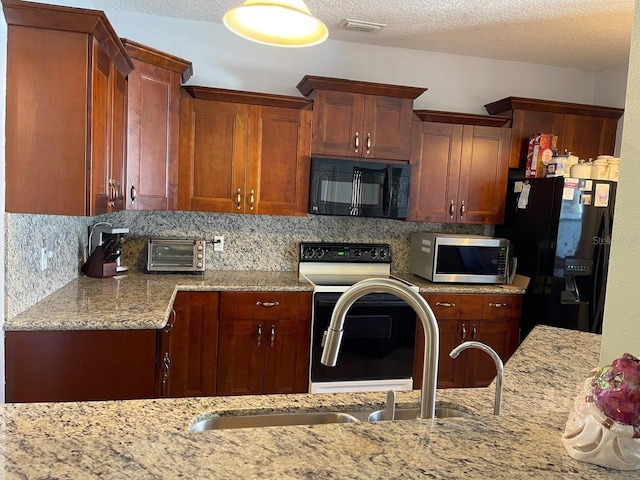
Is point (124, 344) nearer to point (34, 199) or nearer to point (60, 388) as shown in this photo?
point (60, 388)

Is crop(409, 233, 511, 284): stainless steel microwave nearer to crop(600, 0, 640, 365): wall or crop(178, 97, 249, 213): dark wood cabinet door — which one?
crop(178, 97, 249, 213): dark wood cabinet door

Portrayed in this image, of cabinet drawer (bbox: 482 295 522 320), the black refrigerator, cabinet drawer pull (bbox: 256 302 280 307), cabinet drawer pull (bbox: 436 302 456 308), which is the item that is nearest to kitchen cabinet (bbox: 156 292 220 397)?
cabinet drawer pull (bbox: 256 302 280 307)

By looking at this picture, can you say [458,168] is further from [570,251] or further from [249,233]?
[249,233]

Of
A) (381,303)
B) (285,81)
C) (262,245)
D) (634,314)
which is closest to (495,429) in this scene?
(634,314)

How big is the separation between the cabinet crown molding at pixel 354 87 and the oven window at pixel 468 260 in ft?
3.64

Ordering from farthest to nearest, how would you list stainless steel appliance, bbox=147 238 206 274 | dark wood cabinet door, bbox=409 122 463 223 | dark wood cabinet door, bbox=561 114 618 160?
1. dark wood cabinet door, bbox=561 114 618 160
2. dark wood cabinet door, bbox=409 122 463 223
3. stainless steel appliance, bbox=147 238 206 274

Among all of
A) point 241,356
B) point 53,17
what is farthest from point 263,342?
point 53,17

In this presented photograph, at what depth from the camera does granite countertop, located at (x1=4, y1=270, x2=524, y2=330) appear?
210 centimetres

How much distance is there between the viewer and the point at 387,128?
3.46 m

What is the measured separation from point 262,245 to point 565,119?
2477 mm

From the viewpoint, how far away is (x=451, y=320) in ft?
11.1

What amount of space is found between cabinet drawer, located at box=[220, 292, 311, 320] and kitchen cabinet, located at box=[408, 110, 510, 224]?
1.08 metres

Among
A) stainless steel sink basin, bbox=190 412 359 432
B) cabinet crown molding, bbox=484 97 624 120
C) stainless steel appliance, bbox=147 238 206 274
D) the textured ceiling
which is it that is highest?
the textured ceiling

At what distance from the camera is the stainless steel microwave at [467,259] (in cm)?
348
